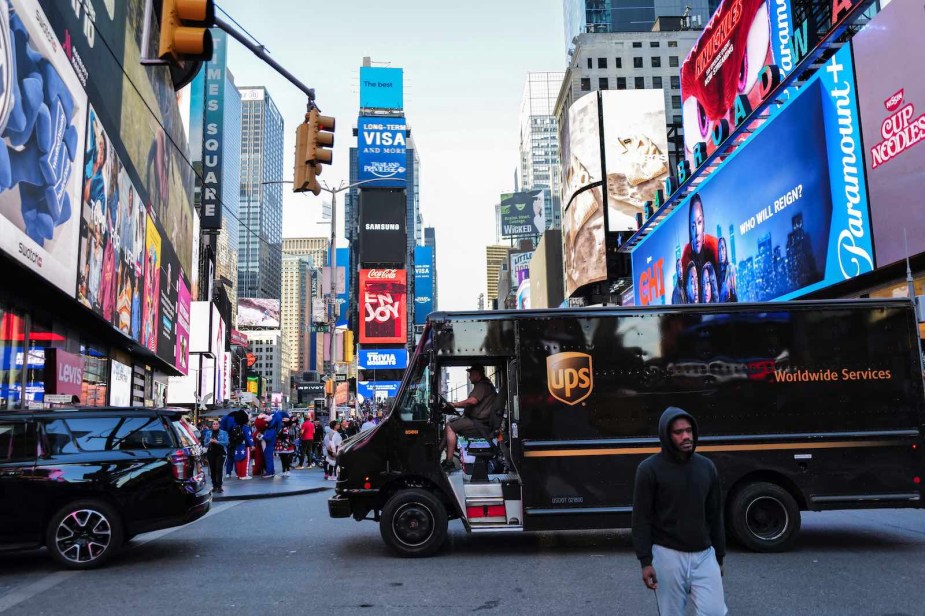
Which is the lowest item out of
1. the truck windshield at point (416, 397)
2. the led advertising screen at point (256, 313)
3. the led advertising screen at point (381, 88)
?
the truck windshield at point (416, 397)

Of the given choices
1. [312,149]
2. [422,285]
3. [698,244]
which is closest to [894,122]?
[698,244]

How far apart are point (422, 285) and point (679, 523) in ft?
522

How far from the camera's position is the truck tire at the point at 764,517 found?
846 centimetres

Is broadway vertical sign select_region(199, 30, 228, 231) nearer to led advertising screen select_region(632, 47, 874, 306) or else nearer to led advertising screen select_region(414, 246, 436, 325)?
led advertising screen select_region(632, 47, 874, 306)

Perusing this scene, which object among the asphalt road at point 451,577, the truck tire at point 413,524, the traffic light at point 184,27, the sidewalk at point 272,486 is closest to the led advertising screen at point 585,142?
the sidewalk at point 272,486

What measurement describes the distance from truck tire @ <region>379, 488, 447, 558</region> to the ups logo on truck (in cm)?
195

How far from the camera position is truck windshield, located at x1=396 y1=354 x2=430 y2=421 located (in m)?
8.84

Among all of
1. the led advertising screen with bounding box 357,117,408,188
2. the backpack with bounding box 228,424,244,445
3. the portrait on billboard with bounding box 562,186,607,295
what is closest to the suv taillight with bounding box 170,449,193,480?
the backpack with bounding box 228,424,244,445

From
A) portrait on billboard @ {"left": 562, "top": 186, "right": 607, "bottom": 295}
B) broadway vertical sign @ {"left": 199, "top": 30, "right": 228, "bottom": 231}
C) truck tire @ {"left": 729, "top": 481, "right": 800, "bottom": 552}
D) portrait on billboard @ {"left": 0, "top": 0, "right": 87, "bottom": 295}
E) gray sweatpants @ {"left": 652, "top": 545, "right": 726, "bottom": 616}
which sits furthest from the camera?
portrait on billboard @ {"left": 562, "top": 186, "right": 607, "bottom": 295}

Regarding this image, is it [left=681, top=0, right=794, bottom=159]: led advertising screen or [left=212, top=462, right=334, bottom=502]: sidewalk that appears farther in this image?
[left=681, top=0, right=794, bottom=159]: led advertising screen

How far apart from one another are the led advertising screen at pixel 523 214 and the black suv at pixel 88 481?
523 feet

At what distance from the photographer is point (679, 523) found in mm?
4090

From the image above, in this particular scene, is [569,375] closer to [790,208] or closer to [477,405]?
[477,405]

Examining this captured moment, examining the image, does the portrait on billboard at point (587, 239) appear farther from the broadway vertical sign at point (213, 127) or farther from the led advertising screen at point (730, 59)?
the broadway vertical sign at point (213, 127)
